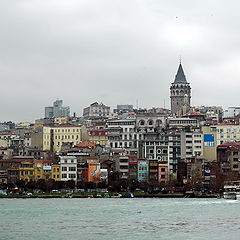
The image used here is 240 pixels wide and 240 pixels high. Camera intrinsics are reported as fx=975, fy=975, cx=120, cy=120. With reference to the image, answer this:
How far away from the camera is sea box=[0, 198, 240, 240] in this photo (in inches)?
1677

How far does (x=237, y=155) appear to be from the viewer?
9212cm

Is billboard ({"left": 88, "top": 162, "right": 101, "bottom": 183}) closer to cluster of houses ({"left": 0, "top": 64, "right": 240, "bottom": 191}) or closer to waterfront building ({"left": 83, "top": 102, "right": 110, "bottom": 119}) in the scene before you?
cluster of houses ({"left": 0, "top": 64, "right": 240, "bottom": 191})

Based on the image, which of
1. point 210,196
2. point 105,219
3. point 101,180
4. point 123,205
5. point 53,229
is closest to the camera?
point 53,229

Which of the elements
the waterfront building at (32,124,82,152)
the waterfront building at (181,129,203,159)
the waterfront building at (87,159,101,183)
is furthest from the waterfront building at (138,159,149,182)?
the waterfront building at (32,124,82,152)

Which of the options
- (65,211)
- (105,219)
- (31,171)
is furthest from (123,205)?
(31,171)

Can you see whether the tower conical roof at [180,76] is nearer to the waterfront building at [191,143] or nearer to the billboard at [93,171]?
the waterfront building at [191,143]

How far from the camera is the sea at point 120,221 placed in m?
42.6

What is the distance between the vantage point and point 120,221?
4991 centimetres

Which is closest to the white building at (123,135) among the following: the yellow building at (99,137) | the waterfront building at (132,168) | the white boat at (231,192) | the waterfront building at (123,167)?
the yellow building at (99,137)

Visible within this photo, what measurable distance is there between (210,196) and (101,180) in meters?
10.9

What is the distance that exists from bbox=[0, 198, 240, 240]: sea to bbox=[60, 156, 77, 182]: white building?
22.0 meters

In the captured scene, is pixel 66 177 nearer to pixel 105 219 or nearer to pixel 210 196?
pixel 210 196

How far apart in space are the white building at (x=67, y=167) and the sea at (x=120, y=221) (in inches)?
866

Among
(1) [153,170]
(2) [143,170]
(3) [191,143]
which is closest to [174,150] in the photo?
(3) [191,143]
